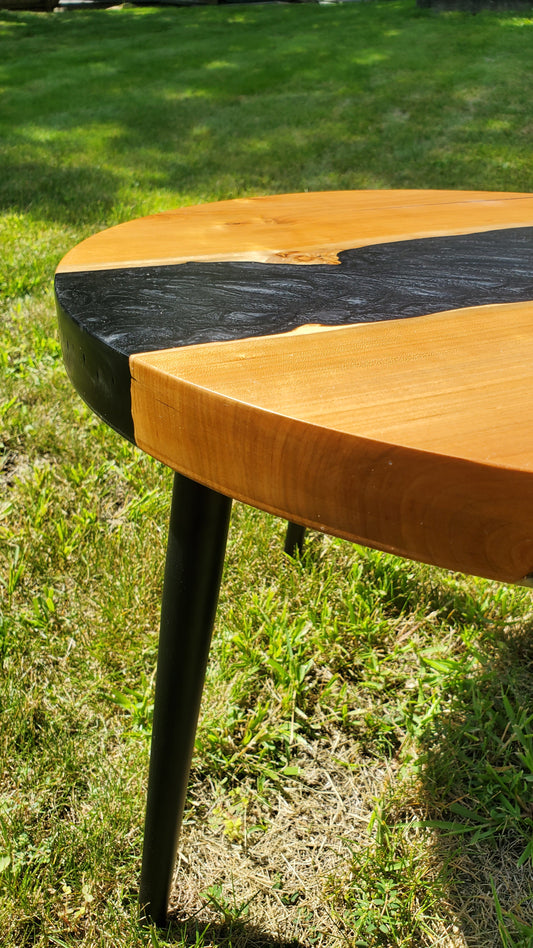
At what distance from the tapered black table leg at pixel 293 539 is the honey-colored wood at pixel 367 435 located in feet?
3.43

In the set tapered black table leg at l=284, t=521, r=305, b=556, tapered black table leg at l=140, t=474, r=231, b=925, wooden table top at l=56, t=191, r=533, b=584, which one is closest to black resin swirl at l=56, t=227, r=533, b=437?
wooden table top at l=56, t=191, r=533, b=584

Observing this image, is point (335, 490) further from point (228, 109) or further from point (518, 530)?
point (228, 109)

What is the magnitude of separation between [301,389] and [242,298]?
26 cm

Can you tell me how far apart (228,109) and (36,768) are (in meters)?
Answer: 6.13

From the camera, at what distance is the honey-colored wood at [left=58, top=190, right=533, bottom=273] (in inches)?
38.4

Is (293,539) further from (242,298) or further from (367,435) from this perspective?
(367,435)

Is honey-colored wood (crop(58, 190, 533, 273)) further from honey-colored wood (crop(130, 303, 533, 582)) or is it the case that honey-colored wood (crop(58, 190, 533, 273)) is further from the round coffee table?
honey-colored wood (crop(130, 303, 533, 582))

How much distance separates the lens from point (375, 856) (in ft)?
3.86

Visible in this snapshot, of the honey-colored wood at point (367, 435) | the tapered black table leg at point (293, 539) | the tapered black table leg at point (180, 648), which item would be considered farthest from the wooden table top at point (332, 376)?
the tapered black table leg at point (293, 539)

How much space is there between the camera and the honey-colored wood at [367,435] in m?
0.51

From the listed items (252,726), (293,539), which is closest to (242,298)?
(252,726)

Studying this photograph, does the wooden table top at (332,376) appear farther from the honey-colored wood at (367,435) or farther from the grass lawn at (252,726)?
the grass lawn at (252,726)

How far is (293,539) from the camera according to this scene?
1735 mm

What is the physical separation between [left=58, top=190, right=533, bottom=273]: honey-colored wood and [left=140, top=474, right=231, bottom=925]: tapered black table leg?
0.34 m
